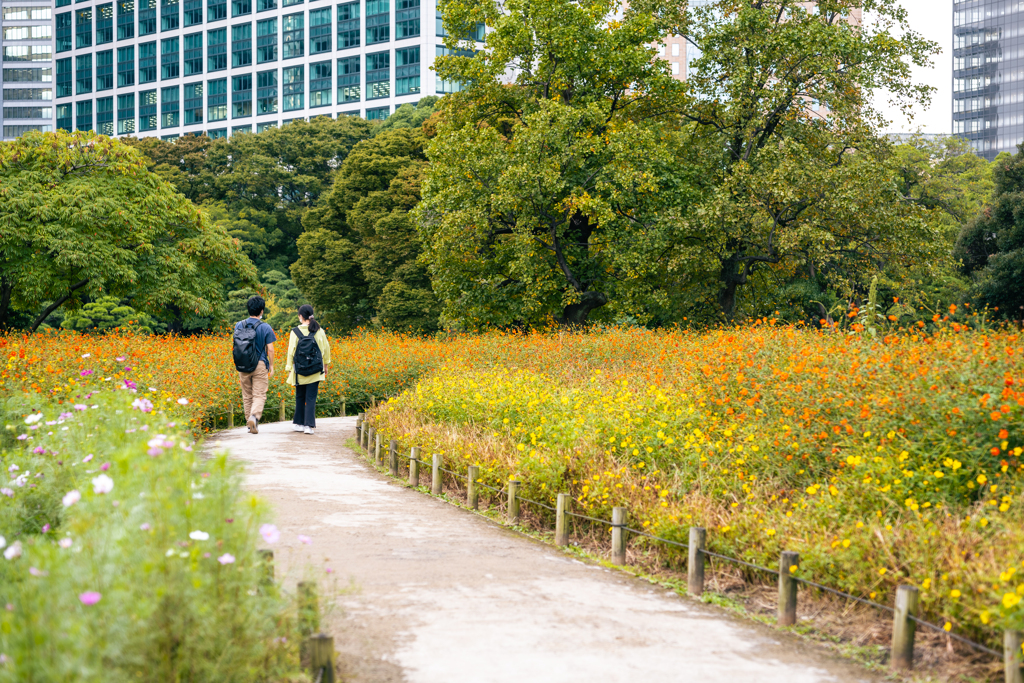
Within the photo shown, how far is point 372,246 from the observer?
35281 mm

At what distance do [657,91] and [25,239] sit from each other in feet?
58.6

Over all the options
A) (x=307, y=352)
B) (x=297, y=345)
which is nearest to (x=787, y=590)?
(x=307, y=352)

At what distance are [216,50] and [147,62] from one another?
895 cm

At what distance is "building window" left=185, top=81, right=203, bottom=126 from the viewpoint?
274 feet

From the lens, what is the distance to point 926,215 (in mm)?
22234

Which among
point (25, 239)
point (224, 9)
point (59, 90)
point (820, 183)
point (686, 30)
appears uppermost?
point (224, 9)

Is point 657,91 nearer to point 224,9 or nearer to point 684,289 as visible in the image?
point 684,289

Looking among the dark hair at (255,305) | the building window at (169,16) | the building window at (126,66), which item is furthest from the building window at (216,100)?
the dark hair at (255,305)

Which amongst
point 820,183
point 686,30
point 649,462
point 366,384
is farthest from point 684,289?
point 649,462

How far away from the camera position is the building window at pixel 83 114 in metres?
89.8

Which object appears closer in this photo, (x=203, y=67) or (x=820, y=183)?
(x=820, y=183)

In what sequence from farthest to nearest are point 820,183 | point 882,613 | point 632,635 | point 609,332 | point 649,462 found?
1. point 820,183
2. point 609,332
3. point 649,462
4. point 882,613
5. point 632,635

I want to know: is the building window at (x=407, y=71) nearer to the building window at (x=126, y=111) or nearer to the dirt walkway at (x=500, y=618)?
the building window at (x=126, y=111)

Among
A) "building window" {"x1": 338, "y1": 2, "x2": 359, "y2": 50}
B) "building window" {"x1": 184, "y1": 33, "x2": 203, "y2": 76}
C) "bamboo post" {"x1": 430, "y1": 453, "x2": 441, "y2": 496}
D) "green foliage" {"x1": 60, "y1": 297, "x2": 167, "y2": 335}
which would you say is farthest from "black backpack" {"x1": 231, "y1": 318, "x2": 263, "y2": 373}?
"building window" {"x1": 184, "y1": 33, "x2": 203, "y2": 76}
